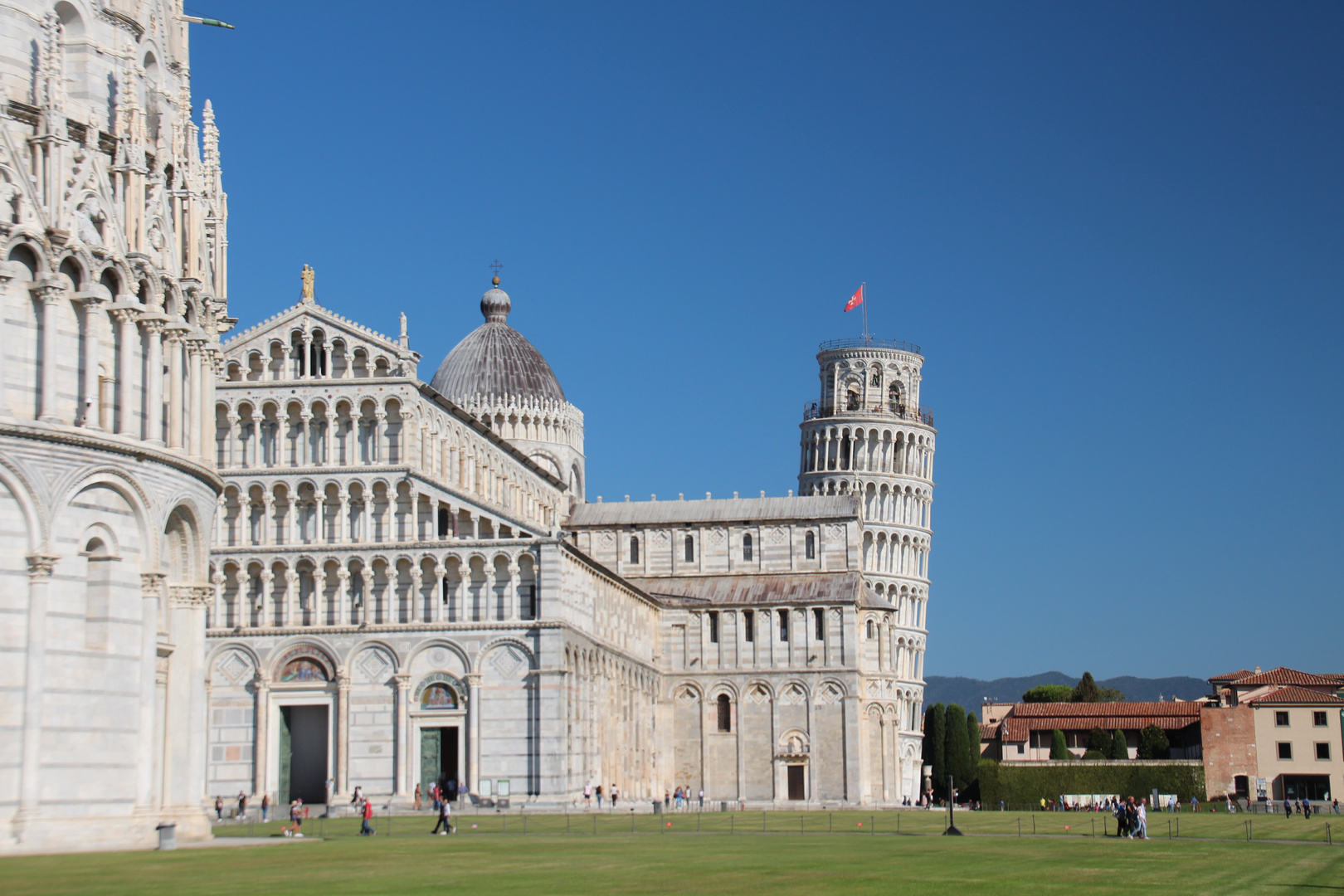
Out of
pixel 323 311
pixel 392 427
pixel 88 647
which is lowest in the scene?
pixel 88 647

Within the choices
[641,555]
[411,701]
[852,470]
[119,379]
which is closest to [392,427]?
[411,701]

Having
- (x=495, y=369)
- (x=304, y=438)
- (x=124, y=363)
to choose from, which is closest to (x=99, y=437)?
(x=124, y=363)

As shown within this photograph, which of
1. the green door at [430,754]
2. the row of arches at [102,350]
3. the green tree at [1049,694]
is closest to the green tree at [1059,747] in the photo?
the green door at [430,754]

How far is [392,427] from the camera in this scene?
73.9m

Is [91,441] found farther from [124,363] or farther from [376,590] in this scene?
[376,590]

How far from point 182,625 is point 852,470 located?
292 ft

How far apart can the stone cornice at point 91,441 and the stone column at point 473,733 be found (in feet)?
110

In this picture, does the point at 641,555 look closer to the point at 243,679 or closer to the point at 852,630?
the point at 852,630

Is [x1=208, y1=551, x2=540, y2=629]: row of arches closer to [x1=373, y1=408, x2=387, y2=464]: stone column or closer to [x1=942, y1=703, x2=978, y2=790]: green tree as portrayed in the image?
[x1=373, y1=408, x2=387, y2=464]: stone column

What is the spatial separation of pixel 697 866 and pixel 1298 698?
84.7 m

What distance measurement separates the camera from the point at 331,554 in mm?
72688

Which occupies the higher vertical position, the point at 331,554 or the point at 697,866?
the point at 331,554

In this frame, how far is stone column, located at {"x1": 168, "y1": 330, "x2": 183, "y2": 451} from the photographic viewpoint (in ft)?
128

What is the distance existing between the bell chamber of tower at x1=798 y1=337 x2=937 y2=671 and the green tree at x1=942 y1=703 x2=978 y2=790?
8436 mm
